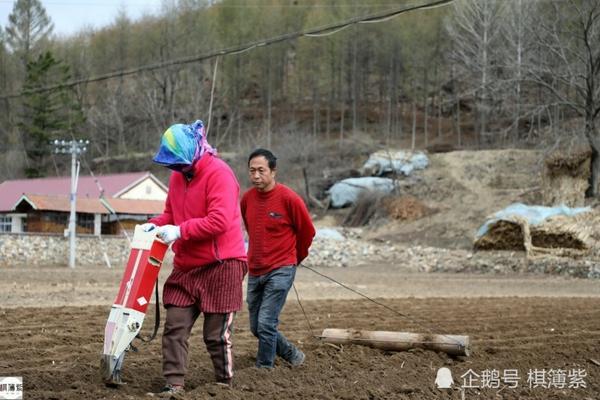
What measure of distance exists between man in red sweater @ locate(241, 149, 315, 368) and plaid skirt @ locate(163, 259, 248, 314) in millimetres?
869

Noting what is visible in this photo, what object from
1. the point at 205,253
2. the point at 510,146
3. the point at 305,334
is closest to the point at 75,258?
the point at 305,334

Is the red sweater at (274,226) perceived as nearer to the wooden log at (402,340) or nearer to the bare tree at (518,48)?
the wooden log at (402,340)

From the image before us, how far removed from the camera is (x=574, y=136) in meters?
31.5

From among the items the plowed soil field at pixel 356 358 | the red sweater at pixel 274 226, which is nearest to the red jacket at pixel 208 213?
the red sweater at pixel 274 226

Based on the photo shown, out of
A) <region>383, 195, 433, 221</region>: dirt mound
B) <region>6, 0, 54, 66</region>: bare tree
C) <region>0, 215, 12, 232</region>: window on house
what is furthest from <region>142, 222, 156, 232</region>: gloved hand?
<region>6, 0, 54, 66</region>: bare tree

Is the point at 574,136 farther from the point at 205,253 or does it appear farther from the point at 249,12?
the point at 249,12

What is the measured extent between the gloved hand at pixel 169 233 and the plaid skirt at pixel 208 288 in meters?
0.39

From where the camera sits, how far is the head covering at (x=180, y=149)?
5867 mm

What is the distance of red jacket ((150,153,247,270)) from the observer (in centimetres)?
582

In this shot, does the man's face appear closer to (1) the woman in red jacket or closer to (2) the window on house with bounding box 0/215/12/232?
(1) the woman in red jacket

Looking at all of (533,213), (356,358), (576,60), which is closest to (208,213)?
(356,358)

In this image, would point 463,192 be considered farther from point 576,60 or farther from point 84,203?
point 84,203

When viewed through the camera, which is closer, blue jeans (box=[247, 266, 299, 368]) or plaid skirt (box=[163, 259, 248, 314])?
plaid skirt (box=[163, 259, 248, 314])

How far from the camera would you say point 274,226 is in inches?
277
